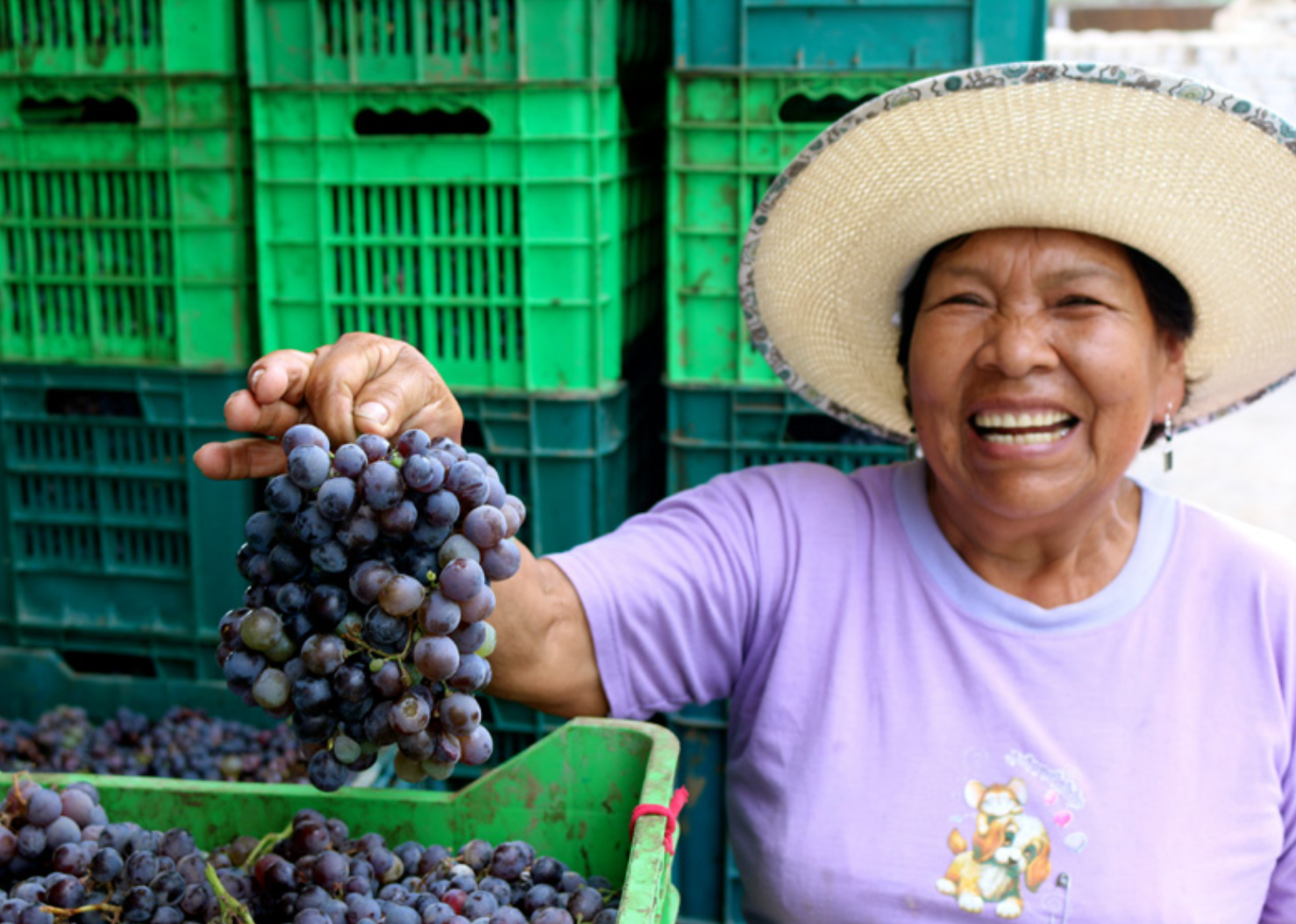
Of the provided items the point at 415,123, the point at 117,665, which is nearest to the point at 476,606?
the point at 415,123

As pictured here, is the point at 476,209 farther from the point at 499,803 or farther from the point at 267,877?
the point at 267,877

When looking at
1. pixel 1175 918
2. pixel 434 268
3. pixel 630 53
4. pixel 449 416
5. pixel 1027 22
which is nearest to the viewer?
pixel 449 416

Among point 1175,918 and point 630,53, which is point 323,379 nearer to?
point 1175,918

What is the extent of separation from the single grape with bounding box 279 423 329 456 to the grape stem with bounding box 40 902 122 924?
0.46 metres

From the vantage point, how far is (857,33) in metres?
2.01

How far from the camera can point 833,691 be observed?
1510 mm

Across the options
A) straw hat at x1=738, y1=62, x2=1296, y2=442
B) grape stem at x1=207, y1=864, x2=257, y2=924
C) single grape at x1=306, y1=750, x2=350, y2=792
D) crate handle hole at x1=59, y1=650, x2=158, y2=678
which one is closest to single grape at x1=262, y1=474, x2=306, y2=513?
single grape at x1=306, y1=750, x2=350, y2=792

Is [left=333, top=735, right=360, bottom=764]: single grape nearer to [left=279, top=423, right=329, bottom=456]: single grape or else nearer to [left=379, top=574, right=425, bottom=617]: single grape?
[left=379, top=574, right=425, bottom=617]: single grape

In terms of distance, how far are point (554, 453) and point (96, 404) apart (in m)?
0.89

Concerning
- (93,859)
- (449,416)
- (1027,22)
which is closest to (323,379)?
(449,416)

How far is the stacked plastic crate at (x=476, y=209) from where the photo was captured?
202cm

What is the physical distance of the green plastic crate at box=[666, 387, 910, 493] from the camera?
6.98 feet

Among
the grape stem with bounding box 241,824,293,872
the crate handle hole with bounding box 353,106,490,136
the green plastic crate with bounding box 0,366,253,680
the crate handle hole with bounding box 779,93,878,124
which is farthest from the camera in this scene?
the crate handle hole with bounding box 353,106,490,136

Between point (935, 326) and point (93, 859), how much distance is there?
105cm
